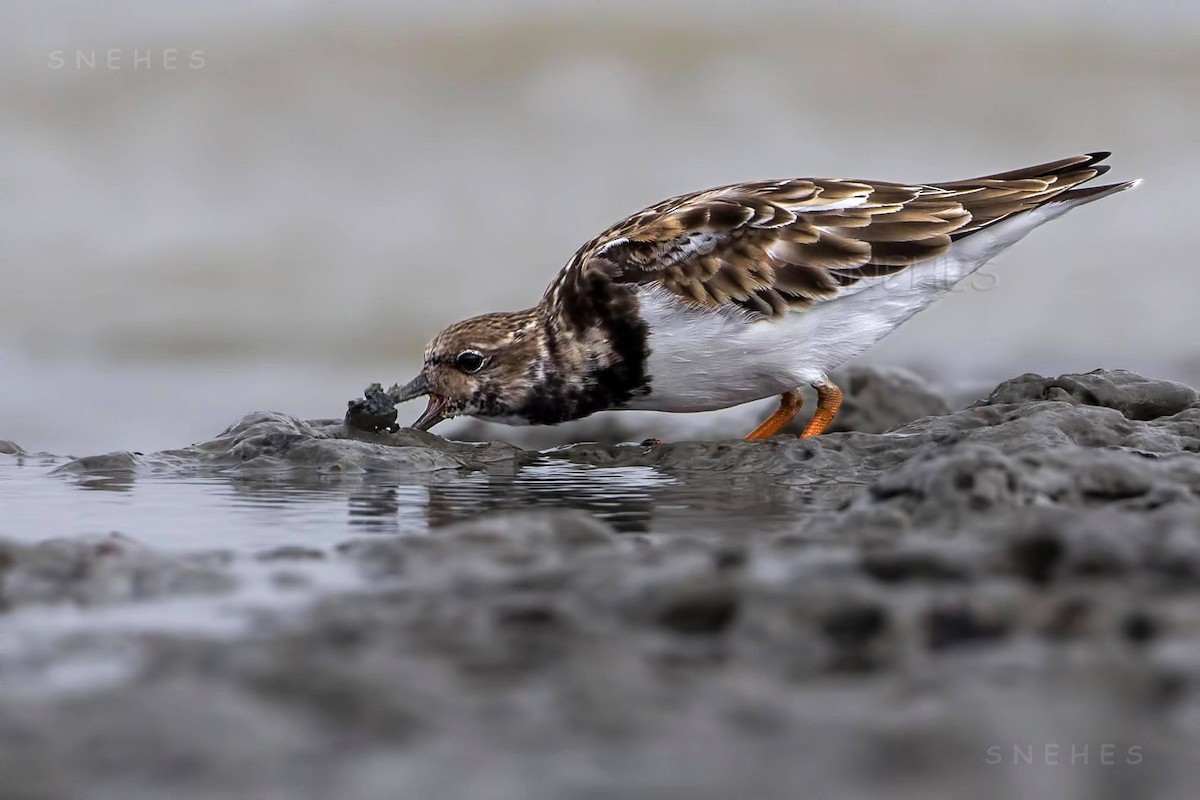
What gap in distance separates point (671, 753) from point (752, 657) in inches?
11.2

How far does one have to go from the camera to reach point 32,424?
9.48m

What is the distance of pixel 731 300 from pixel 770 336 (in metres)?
0.23

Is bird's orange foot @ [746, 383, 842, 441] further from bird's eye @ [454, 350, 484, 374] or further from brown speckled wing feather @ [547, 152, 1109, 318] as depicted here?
bird's eye @ [454, 350, 484, 374]

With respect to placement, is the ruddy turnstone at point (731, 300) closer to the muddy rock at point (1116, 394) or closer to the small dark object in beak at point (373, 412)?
the small dark object in beak at point (373, 412)

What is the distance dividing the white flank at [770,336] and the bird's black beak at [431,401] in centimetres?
87

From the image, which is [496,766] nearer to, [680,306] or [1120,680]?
[1120,680]

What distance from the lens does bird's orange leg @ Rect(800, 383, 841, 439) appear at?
5.87 metres

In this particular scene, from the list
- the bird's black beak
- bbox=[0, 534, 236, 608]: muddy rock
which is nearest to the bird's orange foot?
the bird's black beak

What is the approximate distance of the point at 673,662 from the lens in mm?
1988

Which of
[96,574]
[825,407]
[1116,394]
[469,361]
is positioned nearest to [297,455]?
[469,361]

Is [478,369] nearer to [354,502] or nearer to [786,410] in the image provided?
[786,410]

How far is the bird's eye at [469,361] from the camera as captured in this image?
583 cm

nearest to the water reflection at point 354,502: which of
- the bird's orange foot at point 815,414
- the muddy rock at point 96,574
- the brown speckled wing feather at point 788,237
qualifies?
the muddy rock at point 96,574

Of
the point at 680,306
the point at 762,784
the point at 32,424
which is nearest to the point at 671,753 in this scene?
the point at 762,784
